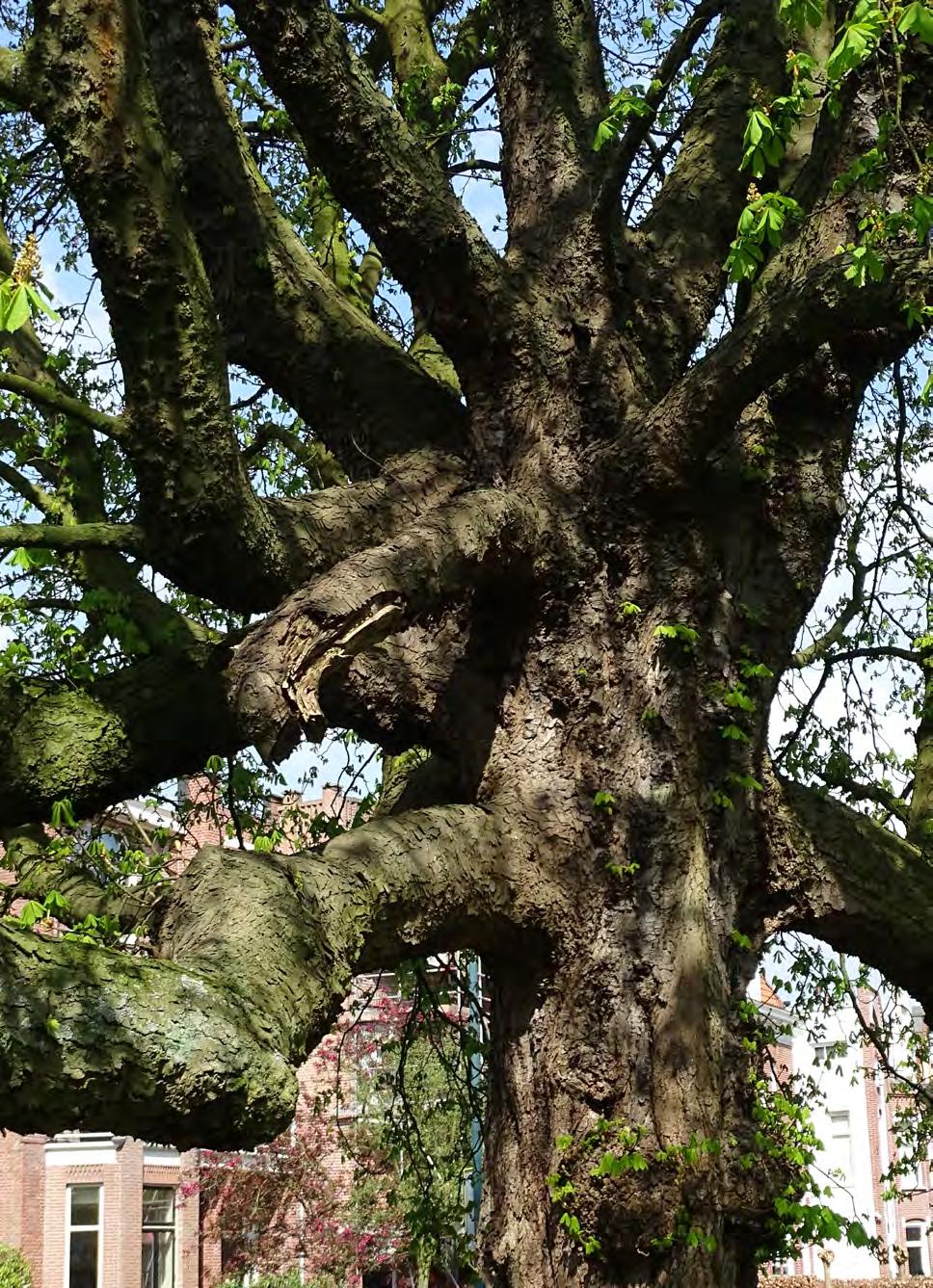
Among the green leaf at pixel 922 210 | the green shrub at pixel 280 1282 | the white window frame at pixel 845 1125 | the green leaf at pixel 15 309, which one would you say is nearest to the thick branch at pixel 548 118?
the green leaf at pixel 922 210

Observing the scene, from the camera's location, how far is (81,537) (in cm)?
495

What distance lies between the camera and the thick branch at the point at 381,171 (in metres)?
5.84

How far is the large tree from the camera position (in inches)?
177

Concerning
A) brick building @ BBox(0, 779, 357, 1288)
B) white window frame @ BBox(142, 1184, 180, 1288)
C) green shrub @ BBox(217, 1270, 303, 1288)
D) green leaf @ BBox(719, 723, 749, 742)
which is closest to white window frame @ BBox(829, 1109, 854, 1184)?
brick building @ BBox(0, 779, 357, 1288)

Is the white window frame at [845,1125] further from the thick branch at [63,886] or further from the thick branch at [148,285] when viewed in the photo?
the thick branch at [148,285]

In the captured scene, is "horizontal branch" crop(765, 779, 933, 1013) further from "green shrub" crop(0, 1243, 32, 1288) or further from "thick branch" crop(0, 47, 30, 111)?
"green shrub" crop(0, 1243, 32, 1288)

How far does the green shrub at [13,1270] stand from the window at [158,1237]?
3.26 m

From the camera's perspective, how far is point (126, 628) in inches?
234

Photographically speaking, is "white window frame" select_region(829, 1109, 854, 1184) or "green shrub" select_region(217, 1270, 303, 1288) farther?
"white window frame" select_region(829, 1109, 854, 1184)

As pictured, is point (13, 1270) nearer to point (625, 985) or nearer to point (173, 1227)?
point (173, 1227)

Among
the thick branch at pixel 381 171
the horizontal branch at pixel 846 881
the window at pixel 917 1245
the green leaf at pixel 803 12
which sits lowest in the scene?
the window at pixel 917 1245

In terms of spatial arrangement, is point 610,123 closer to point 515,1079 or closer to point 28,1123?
point 515,1079

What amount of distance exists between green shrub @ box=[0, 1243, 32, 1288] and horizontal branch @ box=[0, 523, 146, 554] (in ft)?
71.3

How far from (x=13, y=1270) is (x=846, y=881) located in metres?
22.2
